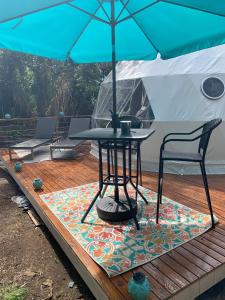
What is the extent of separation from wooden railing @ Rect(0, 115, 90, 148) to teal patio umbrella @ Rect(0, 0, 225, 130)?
5.08m

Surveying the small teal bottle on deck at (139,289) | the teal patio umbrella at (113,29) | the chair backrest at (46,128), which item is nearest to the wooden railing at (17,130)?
the chair backrest at (46,128)

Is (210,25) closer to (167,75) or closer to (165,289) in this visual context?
(167,75)

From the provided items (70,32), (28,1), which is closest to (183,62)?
(70,32)

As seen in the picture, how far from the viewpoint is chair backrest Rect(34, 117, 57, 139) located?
742cm

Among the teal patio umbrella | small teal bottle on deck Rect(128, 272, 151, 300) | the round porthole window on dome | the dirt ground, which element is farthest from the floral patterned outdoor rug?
the round porthole window on dome

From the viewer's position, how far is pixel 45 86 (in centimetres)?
1231

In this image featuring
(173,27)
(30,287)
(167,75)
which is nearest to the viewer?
(30,287)

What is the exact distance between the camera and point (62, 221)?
314cm

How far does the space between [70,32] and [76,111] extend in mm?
7316

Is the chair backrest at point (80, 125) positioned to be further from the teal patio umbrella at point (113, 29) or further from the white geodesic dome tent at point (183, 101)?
the teal patio umbrella at point (113, 29)

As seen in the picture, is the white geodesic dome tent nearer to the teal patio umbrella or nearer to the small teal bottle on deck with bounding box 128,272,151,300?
the teal patio umbrella

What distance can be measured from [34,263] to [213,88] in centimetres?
438

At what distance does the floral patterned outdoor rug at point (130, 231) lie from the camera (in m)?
2.41

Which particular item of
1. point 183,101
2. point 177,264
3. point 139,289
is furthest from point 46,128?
point 139,289
